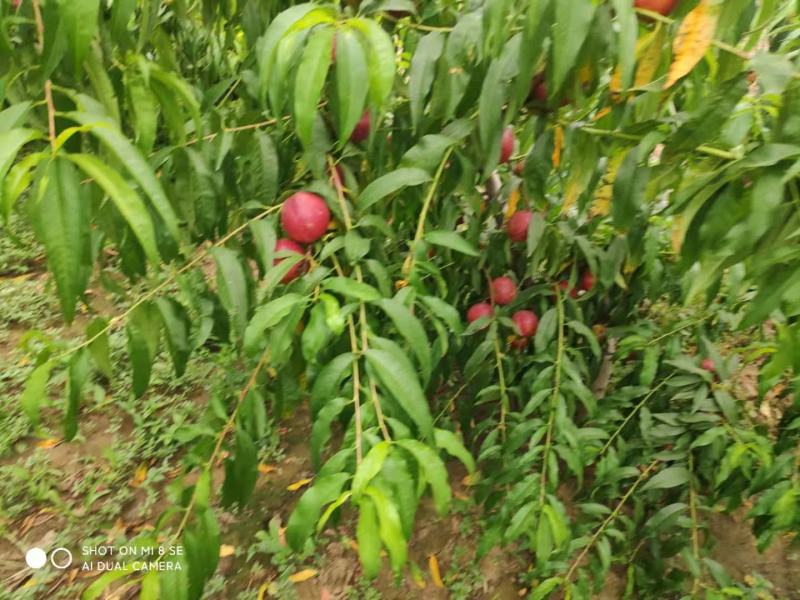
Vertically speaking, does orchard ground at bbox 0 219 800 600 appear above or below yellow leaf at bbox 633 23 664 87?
below

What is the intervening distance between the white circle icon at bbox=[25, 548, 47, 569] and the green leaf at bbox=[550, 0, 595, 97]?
1960 millimetres

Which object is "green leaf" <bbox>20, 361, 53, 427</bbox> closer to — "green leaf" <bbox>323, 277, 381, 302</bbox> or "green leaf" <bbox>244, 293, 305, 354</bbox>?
"green leaf" <bbox>244, 293, 305, 354</bbox>

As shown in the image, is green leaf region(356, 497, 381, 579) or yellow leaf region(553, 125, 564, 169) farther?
yellow leaf region(553, 125, 564, 169)

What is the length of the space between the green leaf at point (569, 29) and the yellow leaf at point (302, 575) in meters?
1.67

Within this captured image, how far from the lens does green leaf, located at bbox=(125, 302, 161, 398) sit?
859mm

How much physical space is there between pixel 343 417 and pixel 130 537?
1.28m

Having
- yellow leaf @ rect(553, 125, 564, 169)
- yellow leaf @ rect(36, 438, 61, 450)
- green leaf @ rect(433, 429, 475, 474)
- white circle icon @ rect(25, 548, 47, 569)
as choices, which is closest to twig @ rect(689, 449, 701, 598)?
yellow leaf @ rect(553, 125, 564, 169)

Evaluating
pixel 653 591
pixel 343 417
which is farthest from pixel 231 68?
pixel 653 591

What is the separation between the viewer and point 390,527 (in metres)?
0.58

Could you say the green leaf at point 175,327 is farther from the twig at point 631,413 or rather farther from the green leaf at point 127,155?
the twig at point 631,413

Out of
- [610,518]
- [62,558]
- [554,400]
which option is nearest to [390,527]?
[554,400]

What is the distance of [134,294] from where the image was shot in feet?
8.59

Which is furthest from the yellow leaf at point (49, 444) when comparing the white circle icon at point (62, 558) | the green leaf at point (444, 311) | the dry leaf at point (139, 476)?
the green leaf at point (444, 311)

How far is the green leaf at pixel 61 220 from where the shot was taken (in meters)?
0.52
